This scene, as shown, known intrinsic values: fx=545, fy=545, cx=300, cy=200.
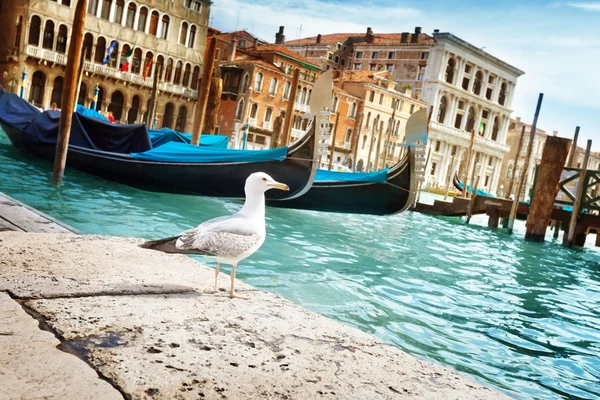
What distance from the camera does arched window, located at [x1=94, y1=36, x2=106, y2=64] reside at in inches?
957

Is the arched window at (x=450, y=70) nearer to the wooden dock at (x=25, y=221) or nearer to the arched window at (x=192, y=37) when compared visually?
the arched window at (x=192, y=37)

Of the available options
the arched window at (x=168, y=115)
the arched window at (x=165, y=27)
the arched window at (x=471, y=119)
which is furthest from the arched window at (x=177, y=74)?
the arched window at (x=471, y=119)

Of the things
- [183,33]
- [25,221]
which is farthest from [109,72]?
[25,221]

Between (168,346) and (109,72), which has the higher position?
(109,72)

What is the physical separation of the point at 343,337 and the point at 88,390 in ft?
3.04

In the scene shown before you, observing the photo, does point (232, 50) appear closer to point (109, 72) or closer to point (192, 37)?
point (192, 37)

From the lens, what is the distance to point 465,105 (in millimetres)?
41312

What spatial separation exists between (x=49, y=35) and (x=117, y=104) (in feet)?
13.5

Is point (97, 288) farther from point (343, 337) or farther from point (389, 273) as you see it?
point (389, 273)

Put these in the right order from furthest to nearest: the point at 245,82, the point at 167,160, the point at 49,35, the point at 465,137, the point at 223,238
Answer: the point at 465,137
the point at 245,82
the point at 49,35
the point at 167,160
the point at 223,238

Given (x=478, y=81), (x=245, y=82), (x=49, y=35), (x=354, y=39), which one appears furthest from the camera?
(x=354, y=39)

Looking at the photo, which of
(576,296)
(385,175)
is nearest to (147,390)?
(576,296)

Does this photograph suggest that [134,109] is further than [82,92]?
Yes

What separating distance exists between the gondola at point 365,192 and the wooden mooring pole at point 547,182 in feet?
11.0
